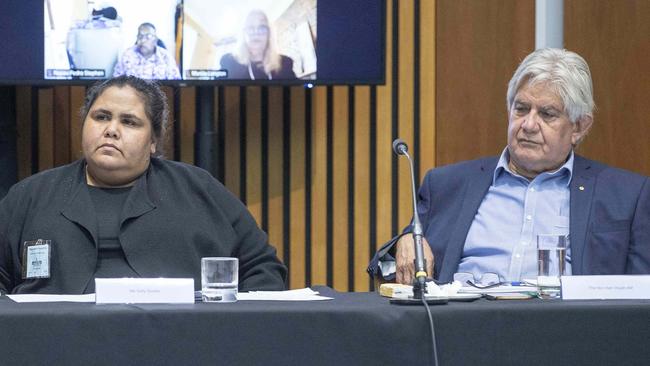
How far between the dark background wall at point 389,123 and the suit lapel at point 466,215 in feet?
4.31

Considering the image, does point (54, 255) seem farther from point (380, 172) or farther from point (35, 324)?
point (380, 172)

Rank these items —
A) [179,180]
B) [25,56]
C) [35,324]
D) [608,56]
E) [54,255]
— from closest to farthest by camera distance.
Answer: [35,324], [54,255], [179,180], [25,56], [608,56]

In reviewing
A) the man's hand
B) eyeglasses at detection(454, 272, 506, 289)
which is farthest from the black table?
the man's hand

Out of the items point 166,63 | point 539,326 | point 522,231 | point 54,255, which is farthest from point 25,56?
point 539,326

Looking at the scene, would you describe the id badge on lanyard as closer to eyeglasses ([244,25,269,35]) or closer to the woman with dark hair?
the woman with dark hair

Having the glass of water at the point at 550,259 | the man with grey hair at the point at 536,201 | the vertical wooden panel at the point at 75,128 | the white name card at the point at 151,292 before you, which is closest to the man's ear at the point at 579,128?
the man with grey hair at the point at 536,201

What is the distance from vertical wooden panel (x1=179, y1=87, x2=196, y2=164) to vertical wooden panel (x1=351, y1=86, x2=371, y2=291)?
69 cm

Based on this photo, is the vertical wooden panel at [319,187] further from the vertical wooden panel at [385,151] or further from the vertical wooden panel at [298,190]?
the vertical wooden panel at [385,151]

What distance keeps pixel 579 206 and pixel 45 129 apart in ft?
7.84

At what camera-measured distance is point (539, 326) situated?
2.01m

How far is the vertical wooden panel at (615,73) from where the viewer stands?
4.54m

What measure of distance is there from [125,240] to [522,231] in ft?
3.71

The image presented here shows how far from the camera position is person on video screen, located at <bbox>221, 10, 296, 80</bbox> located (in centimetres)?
418

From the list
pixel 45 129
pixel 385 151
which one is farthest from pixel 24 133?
pixel 385 151
